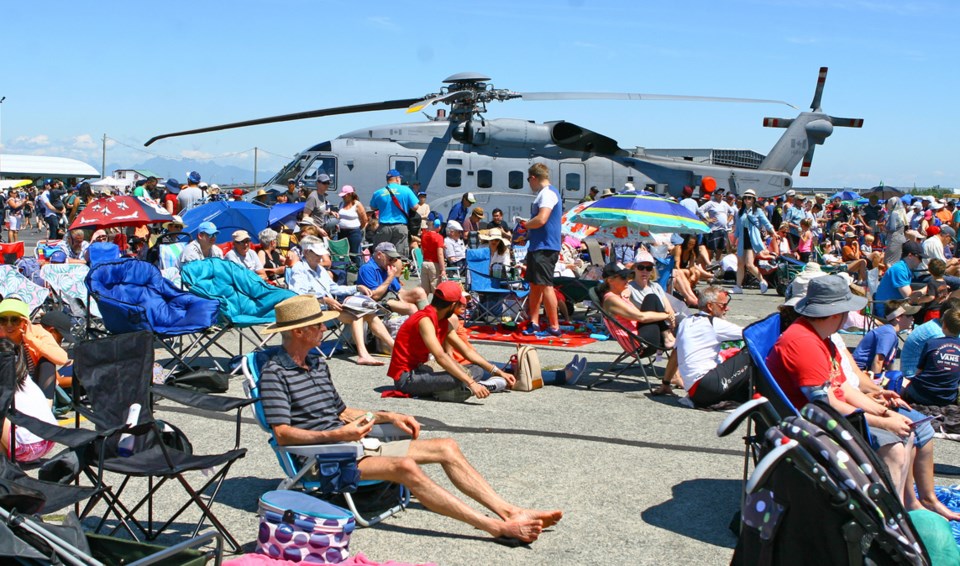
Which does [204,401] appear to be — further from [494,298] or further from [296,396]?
[494,298]

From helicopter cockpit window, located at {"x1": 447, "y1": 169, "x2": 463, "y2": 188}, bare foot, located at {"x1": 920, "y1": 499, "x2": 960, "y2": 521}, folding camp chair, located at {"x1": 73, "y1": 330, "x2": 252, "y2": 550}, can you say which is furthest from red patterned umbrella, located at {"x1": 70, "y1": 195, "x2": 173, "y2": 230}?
helicopter cockpit window, located at {"x1": 447, "y1": 169, "x2": 463, "y2": 188}

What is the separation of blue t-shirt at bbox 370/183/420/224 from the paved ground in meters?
6.38

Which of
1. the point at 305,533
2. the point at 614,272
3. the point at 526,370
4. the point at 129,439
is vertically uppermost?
the point at 614,272

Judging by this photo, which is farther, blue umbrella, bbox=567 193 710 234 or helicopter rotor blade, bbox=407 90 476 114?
helicopter rotor blade, bbox=407 90 476 114

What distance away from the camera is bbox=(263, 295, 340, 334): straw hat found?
4910 mm

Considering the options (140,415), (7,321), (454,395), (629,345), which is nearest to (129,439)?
(140,415)

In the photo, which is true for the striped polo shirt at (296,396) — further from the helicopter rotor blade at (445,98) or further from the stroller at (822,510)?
the helicopter rotor blade at (445,98)

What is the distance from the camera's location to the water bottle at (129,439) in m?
4.68

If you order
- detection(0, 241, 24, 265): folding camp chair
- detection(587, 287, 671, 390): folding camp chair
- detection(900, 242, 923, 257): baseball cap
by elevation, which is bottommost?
detection(587, 287, 671, 390): folding camp chair

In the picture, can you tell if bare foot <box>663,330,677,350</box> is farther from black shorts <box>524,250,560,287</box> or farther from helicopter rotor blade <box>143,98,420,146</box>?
helicopter rotor blade <box>143,98,420,146</box>

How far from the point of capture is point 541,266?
10.5 m

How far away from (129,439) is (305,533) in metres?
1.23

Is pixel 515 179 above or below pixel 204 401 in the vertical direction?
above

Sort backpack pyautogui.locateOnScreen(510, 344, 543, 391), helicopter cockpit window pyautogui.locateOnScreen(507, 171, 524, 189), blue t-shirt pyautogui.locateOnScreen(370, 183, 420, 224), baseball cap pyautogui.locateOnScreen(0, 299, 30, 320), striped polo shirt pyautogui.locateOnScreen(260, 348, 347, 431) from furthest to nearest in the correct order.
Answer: helicopter cockpit window pyautogui.locateOnScreen(507, 171, 524, 189) < blue t-shirt pyautogui.locateOnScreen(370, 183, 420, 224) < backpack pyautogui.locateOnScreen(510, 344, 543, 391) < baseball cap pyautogui.locateOnScreen(0, 299, 30, 320) < striped polo shirt pyautogui.locateOnScreen(260, 348, 347, 431)
